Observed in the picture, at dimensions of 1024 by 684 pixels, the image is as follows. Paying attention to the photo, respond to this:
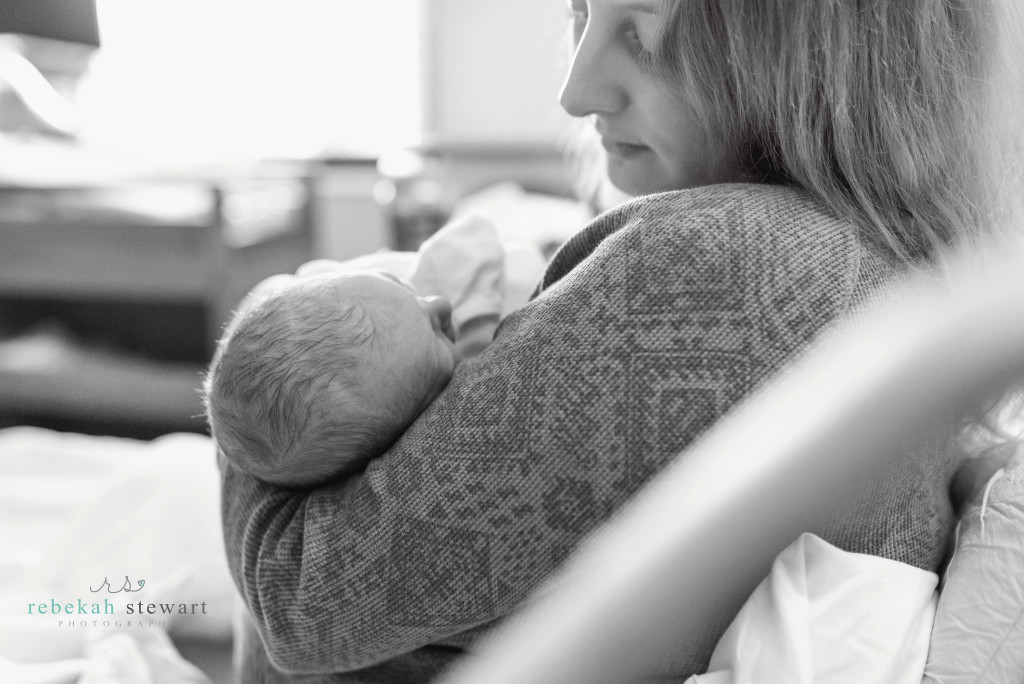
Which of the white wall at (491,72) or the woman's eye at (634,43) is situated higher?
the woman's eye at (634,43)

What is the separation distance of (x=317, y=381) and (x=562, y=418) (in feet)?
0.82

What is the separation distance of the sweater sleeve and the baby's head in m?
0.07

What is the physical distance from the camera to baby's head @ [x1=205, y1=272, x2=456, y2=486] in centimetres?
75

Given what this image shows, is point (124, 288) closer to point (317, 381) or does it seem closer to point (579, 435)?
point (317, 381)

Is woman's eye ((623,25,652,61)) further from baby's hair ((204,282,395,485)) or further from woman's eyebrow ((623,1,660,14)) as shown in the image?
baby's hair ((204,282,395,485))

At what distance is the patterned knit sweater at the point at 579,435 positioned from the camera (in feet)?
1.96

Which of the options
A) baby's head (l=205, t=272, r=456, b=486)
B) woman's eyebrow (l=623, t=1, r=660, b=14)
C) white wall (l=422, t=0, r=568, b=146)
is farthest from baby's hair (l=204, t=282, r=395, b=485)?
white wall (l=422, t=0, r=568, b=146)

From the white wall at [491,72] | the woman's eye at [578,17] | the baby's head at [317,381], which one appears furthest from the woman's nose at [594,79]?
the white wall at [491,72]

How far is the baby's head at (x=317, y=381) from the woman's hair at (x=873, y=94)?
365mm

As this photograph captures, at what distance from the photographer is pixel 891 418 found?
376mm

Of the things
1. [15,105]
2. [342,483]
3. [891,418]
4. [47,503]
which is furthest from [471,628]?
[15,105]

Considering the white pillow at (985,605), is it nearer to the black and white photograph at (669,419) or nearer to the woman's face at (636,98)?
the black and white photograph at (669,419)

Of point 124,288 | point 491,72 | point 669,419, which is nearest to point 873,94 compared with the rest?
point 669,419

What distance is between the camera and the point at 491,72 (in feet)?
12.7
